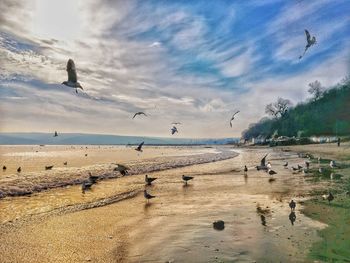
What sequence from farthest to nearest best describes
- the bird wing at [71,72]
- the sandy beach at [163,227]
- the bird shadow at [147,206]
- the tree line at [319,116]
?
1. the tree line at [319,116]
2. the bird shadow at [147,206]
3. the bird wing at [71,72]
4. the sandy beach at [163,227]

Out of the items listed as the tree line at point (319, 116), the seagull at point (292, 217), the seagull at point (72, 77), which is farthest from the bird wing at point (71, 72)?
the tree line at point (319, 116)

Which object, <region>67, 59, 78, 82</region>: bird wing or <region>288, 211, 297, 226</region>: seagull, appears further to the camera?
<region>288, 211, 297, 226</region>: seagull

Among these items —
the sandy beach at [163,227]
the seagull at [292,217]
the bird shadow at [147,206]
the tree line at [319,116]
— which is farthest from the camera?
the tree line at [319,116]

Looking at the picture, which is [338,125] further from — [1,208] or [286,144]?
[1,208]

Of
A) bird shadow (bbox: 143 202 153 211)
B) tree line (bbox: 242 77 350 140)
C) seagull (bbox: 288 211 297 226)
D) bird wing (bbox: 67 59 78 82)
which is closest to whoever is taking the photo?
bird wing (bbox: 67 59 78 82)

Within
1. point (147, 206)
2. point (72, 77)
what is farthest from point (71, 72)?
point (147, 206)

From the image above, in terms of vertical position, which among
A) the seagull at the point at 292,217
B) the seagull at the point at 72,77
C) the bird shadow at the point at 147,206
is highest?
the seagull at the point at 72,77

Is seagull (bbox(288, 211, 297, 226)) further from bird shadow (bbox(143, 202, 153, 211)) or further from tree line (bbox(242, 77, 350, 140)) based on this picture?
tree line (bbox(242, 77, 350, 140))

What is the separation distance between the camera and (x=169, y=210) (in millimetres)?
19031

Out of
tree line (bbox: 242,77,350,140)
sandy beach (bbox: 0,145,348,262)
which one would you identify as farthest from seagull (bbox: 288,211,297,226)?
tree line (bbox: 242,77,350,140)

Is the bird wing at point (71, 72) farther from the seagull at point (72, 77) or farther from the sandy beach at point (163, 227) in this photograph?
the sandy beach at point (163, 227)

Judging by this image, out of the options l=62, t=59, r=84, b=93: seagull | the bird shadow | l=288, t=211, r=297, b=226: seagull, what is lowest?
the bird shadow

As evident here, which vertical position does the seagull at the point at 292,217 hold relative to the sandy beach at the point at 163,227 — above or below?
above

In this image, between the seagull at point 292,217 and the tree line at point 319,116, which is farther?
the tree line at point 319,116
